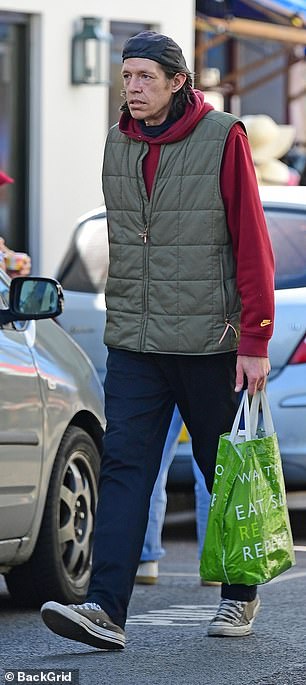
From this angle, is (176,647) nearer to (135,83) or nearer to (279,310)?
(135,83)

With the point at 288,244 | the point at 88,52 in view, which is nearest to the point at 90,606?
the point at 288,244

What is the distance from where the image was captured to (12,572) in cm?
664

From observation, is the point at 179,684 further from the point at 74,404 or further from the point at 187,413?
the point at 74,404

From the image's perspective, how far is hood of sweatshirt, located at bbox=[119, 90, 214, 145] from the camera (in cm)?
566

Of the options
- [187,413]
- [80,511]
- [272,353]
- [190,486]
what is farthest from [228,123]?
[190,486]

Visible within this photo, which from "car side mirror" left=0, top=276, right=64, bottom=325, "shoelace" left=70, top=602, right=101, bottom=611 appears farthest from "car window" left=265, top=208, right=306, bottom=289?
"shoelace" left=70, top=602, right=101, bottom=611

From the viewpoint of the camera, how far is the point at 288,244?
28.3 feet

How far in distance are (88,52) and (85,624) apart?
840cm

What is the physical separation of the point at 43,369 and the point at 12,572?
740 millimetres

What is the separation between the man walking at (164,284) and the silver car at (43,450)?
557mm

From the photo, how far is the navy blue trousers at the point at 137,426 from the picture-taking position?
570 centimetres

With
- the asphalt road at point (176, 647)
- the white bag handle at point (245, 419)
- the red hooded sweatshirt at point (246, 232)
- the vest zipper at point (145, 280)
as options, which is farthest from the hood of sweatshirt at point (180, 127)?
the asphalt road at point (176, 647)

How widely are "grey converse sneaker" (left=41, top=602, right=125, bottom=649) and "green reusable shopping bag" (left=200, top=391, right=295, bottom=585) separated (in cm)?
35

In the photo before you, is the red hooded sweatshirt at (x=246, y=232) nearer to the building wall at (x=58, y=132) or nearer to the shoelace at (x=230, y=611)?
the shoelace at (x=230, y=611)
